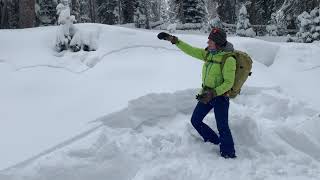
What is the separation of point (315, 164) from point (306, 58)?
4.52 m

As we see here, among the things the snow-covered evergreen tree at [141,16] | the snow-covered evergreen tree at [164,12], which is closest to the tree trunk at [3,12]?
the snow-covered evergreen tree at [141,16]

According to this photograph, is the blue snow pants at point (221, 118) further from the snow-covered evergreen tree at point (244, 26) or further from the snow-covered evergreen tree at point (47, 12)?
the snow-covered evergreen tree at point (47, 12)

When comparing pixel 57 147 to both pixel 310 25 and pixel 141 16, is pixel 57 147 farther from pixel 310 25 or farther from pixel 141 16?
pixel 141 16

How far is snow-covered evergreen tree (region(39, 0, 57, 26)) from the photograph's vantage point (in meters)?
25.4

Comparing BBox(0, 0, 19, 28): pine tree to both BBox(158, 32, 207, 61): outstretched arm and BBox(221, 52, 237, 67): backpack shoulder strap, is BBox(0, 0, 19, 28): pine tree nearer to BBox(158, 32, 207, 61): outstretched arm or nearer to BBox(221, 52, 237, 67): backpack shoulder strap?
BBox(158, 32, 207, 61): outstretched arm

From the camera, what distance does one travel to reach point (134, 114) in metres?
7.59

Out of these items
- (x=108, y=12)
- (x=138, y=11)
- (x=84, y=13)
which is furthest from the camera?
(x=84, y=13)

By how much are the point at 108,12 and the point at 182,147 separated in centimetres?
3082

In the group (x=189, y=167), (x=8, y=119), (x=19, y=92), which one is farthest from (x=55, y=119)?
(x=189, y=167)

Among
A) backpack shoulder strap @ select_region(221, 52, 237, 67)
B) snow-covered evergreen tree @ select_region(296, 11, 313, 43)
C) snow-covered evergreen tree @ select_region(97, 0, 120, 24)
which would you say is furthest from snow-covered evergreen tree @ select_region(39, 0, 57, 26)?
backpack shoulder strap @ select_region(221, 52, 237, 67)

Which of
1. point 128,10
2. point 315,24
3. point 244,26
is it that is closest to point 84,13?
point 128,10

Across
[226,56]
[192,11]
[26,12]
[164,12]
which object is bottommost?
[164,12]

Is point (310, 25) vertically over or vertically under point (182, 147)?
over

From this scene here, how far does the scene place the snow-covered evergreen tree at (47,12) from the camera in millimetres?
25381
